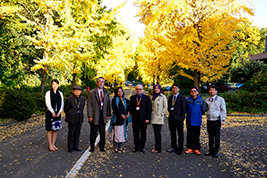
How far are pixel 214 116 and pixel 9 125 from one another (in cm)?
808

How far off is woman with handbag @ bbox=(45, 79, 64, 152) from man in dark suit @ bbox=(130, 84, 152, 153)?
2.18 metres

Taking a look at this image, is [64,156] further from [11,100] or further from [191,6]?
[191,6]

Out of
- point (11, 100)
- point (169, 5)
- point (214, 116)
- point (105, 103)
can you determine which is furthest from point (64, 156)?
point (169, 5)

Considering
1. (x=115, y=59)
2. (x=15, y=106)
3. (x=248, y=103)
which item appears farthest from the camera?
(x=115, y=59)

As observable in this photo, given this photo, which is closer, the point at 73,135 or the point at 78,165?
the point at 78,165

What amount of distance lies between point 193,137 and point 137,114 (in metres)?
1.75

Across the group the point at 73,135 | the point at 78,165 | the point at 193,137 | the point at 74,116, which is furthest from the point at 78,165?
the point at 193,137

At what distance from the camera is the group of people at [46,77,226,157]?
567cm

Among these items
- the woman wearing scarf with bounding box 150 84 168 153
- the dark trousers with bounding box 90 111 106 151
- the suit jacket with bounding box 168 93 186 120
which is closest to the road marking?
the dark trousers with bounding box 90 111 106 151

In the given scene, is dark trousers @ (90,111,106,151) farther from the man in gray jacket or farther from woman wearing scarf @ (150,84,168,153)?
the man in gray jacket

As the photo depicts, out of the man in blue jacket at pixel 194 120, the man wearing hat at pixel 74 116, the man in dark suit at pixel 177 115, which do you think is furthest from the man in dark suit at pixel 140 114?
the man wearing hat at pixel 74 116

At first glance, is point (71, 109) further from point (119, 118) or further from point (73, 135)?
point (119, 118)

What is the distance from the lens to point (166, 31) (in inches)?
505

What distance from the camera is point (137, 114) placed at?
19.4 ft
